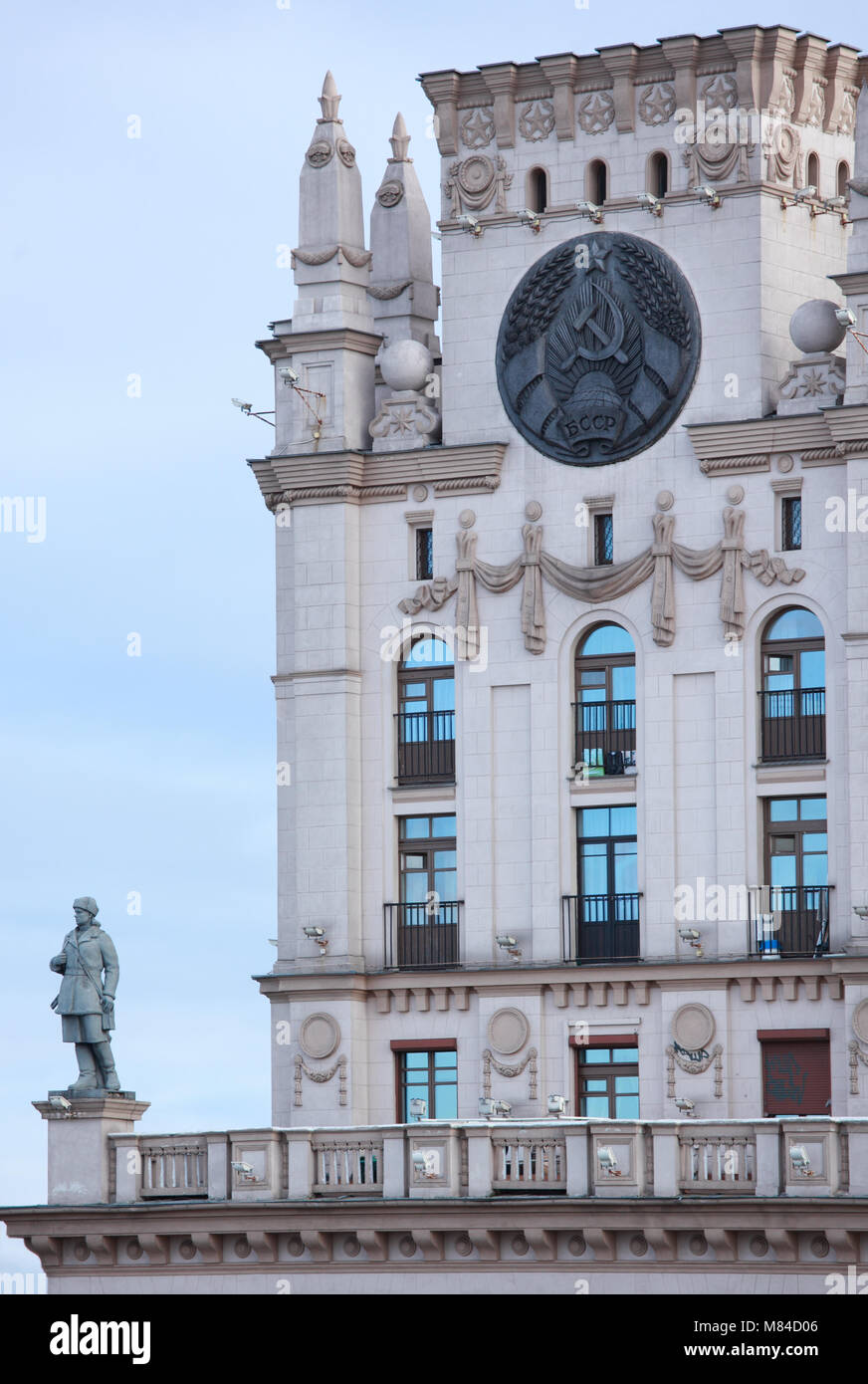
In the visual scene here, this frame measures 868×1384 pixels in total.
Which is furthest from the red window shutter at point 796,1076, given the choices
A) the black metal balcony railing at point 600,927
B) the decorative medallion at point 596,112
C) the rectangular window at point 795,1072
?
the decorative medallion at point 596,112

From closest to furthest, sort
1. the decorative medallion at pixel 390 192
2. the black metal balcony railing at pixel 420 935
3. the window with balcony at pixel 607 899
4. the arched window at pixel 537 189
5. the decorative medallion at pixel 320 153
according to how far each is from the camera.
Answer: the window with balcony at pixel 607 899 → the black metal balcony railing at pixel 420 935 → the arched window at pixel 537 189 → the decorative medallion at pixel 320 153 → the decorative medallion at pixel 390 192

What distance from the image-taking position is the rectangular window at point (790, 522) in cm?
7306

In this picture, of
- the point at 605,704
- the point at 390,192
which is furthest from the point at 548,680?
Answer: the point at 390,192

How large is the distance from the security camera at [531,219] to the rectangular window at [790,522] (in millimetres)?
7250

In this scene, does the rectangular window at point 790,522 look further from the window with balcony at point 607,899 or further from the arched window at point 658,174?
the arched window at point 658,174

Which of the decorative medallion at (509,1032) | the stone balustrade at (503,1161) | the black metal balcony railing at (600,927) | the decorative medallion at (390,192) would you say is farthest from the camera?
the decorative medallion at (390,192)

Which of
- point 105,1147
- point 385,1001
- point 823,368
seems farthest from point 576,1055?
point 823,368

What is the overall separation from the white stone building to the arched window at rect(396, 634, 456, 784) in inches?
3.4

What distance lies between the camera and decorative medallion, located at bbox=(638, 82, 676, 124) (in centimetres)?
7462

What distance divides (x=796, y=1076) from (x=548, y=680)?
8713mm

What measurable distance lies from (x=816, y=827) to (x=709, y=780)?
217 centimetres

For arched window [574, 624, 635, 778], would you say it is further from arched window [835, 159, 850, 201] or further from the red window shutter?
arched window [835, 159, 850, 201]

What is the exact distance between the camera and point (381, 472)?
76688mm
